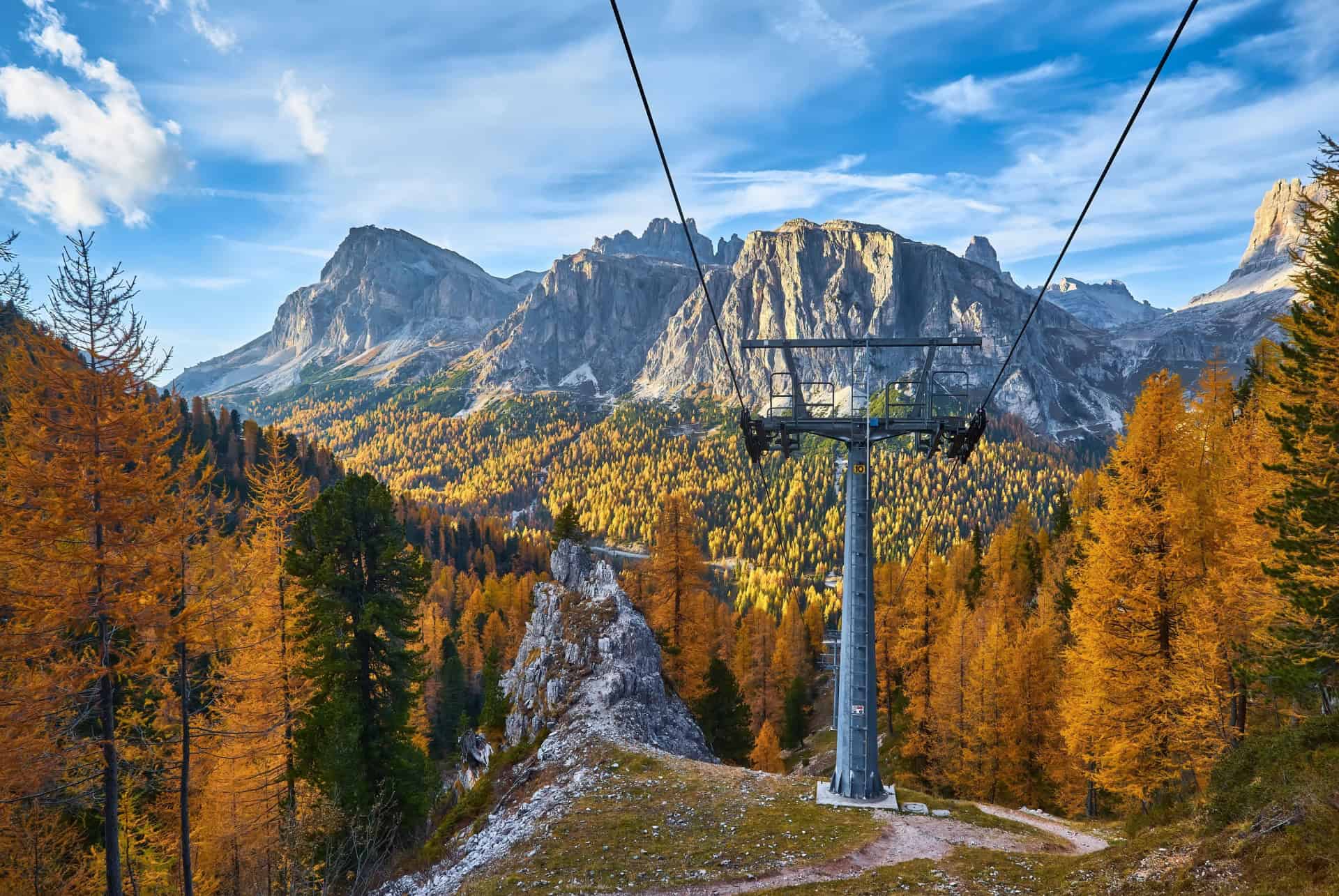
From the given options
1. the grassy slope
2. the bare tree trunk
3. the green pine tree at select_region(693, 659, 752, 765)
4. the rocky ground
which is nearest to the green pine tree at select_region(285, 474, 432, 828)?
the rocky ground

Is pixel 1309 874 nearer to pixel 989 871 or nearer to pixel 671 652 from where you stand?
pixel 989 871

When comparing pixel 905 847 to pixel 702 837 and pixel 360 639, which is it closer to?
pixel 702 837

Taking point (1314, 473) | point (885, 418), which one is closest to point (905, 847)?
point (885, 418)

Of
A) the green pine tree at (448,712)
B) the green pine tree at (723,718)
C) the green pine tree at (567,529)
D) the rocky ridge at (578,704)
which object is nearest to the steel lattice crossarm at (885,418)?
the rocky ridge at (578,704)

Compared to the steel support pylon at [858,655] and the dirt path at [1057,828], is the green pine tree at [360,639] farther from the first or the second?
the dirt path at [1057,828]

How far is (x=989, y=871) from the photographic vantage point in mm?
15211

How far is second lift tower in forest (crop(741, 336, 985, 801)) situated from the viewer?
1945 centimetres

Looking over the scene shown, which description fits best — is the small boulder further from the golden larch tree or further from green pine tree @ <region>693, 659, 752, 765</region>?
the golden larch tree

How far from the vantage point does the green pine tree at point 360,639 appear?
24.9m

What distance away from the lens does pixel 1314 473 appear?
14656 millimetres

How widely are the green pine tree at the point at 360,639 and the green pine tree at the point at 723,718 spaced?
65.9 feet

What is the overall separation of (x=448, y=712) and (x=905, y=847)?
53445 millimetres

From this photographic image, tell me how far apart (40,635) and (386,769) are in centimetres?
1586

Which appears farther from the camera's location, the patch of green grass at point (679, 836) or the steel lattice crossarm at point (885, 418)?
the steel lattice crossarm at point (885, 418)
